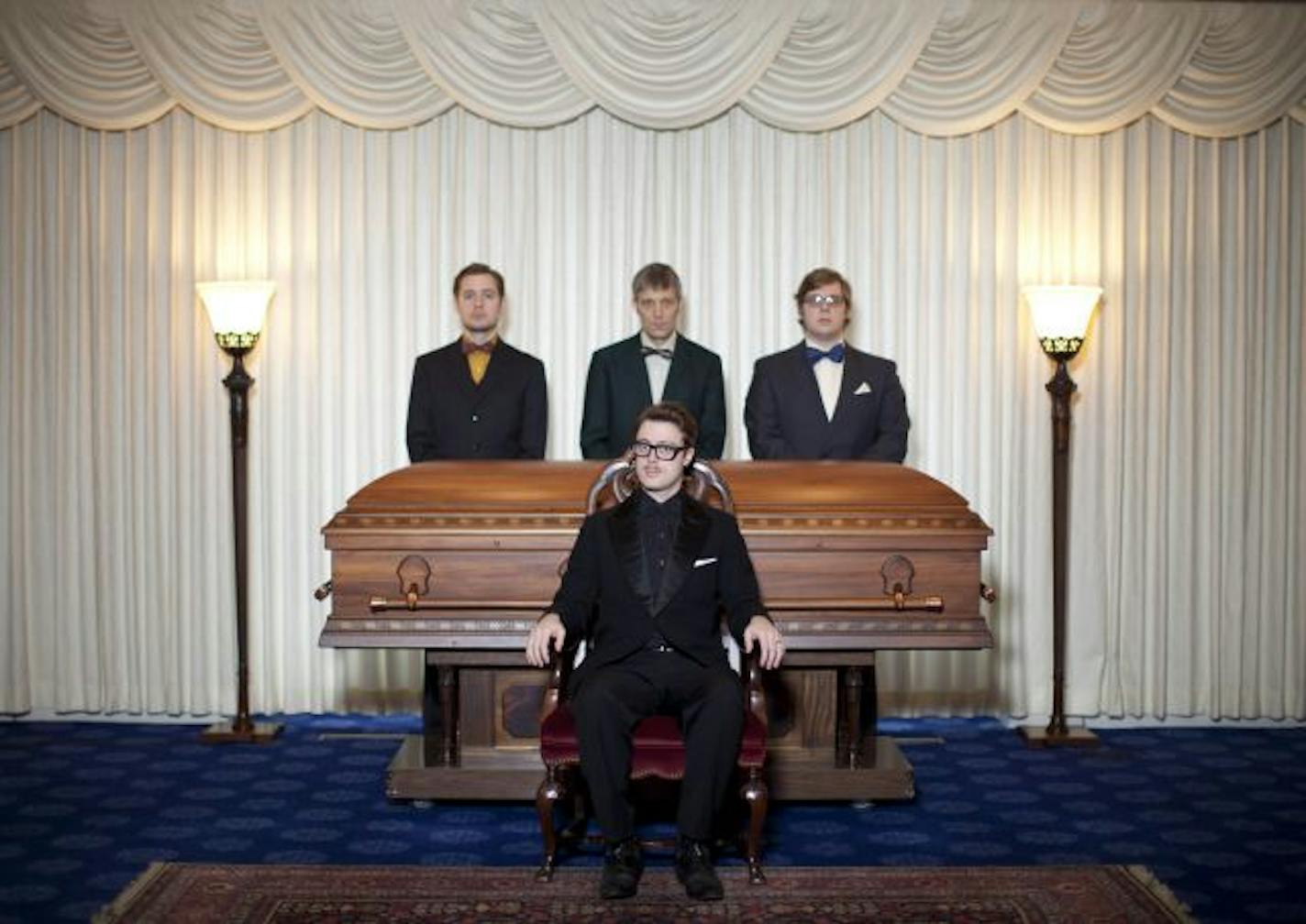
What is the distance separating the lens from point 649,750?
4.84m

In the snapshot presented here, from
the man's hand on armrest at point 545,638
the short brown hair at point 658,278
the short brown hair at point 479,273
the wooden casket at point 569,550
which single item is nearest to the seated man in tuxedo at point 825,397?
the short brown hair at point 658,278

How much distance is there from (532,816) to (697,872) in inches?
44.4

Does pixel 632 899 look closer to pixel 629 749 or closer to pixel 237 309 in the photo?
pixel 629 749

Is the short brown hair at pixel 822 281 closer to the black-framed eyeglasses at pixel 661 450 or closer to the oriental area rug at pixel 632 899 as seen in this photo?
the black-framed eyeglasses at pixel 661 450

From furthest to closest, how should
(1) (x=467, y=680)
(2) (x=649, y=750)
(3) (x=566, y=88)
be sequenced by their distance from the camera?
(3) (x=566, y=88), (1) (x=467, y=680), (2) (x=649, y=750)

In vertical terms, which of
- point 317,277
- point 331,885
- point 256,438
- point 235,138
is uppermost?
point 235,138

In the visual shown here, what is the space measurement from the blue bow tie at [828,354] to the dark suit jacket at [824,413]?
2cm

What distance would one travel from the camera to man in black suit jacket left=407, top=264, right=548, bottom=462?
6.69 m

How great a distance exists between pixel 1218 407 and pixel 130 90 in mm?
5130

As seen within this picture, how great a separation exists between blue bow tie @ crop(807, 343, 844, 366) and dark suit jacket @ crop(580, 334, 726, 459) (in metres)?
0.39

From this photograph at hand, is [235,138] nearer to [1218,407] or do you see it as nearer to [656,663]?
[656,663]

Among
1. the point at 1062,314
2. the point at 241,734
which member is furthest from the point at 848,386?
the point at 241,734

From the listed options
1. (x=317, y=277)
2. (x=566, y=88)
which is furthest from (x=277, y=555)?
(x=566, y=88)

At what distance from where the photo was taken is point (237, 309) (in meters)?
7.07
